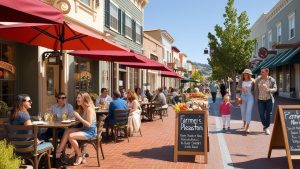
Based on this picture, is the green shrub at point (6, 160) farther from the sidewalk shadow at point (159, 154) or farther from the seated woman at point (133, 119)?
the seated woman at point (133, 119)

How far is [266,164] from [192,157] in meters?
1.47

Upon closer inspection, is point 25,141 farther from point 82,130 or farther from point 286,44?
point 286,44

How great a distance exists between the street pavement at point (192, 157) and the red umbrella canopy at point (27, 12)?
3.44m

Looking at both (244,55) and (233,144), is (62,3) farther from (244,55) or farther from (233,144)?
(244,55)

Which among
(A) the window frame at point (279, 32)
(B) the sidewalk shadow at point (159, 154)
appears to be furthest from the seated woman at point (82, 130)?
(A) the window frame at point (279, 32)

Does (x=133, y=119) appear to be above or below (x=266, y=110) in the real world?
below

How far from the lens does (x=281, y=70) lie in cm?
3484

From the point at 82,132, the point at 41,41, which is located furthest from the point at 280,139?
the point at 41,41

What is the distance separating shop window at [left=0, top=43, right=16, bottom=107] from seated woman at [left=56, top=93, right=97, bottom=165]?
359 cm

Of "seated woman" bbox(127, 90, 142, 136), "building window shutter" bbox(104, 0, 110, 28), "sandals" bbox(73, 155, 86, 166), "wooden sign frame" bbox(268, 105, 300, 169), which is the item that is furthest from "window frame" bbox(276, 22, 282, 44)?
"sandals" bbox(73, 155, 86, 166)

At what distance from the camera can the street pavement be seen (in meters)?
7.23

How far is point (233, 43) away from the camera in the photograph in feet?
110

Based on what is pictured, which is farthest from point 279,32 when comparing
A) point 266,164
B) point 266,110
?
point 266,164

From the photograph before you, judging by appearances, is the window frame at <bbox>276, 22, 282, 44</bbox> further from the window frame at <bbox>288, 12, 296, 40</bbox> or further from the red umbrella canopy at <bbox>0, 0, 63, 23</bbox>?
the red umbrella canopy at <bbox>0, 0, 63, 23</bbox>
